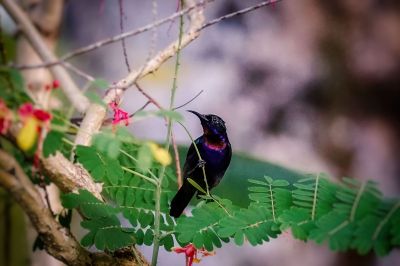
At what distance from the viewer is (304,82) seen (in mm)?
1449

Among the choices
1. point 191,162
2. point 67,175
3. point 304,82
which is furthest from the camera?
point 304,82

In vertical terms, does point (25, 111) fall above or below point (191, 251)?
above

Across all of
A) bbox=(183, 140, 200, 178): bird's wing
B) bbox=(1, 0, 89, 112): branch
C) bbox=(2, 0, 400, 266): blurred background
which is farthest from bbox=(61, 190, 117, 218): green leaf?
bbox=(2, 0, 400, 266): blurred background

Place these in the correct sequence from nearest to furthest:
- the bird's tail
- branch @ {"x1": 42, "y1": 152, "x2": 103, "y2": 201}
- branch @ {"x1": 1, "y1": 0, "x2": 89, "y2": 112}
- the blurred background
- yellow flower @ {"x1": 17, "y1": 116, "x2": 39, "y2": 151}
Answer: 1. yellow flower @ {"x1": 17, "y1": 116, "x2": 39, "y2": 151}
2. branch @ {"x1": 42, "y1": 152, "x2": 103, "y2": 201}
3. the bird's tail
4. branch @ {"x1": 1, "y1": 0, "x2": 89, "y2": 112}
5. the blurred background

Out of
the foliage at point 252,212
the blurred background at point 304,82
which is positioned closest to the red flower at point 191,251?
the foliage at point 252,212

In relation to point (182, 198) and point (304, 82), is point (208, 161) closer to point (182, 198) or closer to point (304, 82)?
point (182, 198)

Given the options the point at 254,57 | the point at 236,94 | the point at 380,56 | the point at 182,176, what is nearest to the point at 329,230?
the point at 182,176

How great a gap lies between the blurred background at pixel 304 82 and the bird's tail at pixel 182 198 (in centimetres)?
71

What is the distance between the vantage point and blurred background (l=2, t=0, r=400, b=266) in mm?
1347

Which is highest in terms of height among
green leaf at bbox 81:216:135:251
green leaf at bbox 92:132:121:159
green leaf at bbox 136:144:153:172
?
green leaf at bbox 92:132:121:159

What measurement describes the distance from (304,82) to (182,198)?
3.07 feet

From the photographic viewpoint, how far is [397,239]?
0.41 m

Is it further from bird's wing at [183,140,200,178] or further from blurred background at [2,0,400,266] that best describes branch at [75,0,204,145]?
blurred background at [2,0,400,266]

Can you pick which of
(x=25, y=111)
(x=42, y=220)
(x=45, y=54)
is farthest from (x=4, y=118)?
(x=45, y=54)
